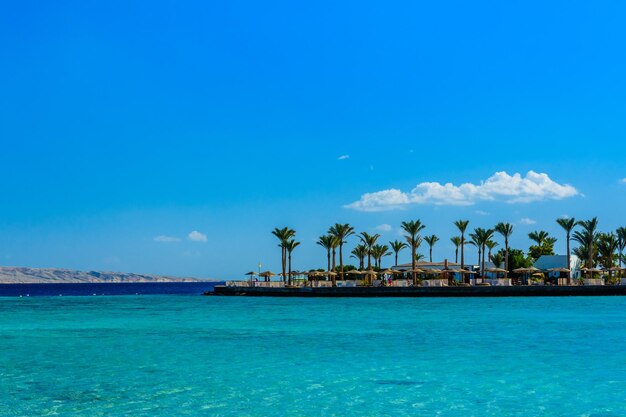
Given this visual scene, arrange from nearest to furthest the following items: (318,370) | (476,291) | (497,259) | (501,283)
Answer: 1. (318,370)
2. (476,291)
3. (501,283)
4. (497,259)

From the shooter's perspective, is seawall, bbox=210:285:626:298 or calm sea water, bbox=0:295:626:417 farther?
seawall, bbox=210:285:626:298

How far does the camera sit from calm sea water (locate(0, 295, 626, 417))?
1677cm

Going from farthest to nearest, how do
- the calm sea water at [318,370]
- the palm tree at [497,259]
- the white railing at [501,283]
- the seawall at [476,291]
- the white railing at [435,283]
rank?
the palm tree at [497,259], the white railing at [435,283], the white railing at [501,283], the seawall at [476,291], the calm sea water at [318,370]

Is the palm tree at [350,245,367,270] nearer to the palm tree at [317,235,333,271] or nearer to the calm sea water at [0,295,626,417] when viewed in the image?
the palm tree at [317,235,333,271]

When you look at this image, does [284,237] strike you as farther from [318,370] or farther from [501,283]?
[318,370]

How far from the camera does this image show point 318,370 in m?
22.4

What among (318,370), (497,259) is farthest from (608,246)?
(318,370)

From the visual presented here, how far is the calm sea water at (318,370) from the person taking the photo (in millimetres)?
16766

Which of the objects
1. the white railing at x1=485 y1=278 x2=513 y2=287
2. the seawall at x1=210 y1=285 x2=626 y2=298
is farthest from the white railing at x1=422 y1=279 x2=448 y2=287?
the white railing at x1=485 y1=278 x2=513 y2=287

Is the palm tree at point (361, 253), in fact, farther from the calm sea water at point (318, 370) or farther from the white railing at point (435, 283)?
the calm sea water at point (318, 370)

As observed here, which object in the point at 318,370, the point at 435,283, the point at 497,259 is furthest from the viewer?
the point at 497,259

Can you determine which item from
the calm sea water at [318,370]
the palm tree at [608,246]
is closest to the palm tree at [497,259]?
the palm tree at [608,246]

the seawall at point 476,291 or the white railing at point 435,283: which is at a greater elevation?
the white railing at point 435,283

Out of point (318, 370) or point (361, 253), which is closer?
point (318, 370)
